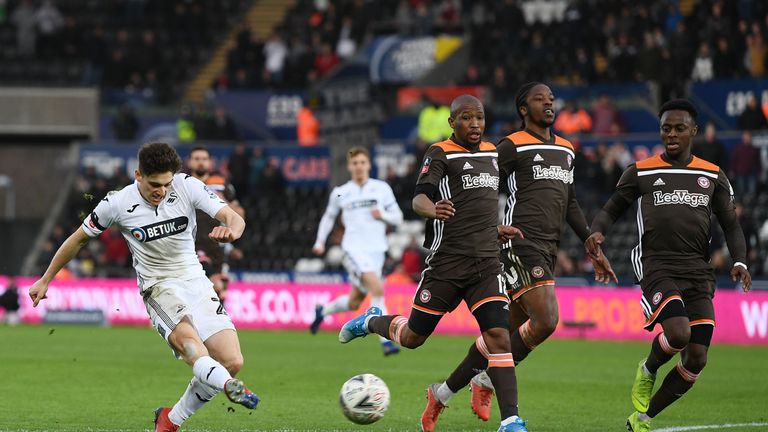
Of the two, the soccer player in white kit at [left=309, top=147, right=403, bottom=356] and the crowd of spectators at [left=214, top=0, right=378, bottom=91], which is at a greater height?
the crowd of spectators at [left=214, top=0, right=378, bottom=91]

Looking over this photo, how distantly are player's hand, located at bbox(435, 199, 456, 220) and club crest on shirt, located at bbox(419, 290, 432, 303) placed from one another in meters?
0.83

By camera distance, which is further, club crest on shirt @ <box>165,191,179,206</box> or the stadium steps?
the stadium steps

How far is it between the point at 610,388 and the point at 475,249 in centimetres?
514

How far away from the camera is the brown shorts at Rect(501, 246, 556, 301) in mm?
10898

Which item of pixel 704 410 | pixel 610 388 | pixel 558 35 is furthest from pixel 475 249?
pixel 558 35

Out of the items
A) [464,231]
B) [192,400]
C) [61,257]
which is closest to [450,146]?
[464,231]

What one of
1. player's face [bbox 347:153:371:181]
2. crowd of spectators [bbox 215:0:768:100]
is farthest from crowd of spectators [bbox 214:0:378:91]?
player's face [bbox 347:153:371:181]

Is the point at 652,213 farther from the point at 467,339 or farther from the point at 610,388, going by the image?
the point at 467,339

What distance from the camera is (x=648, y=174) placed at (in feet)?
35.4

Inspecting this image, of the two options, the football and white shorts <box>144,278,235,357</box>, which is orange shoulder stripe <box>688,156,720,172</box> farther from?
white shorts <box>144,278,235,357</box>

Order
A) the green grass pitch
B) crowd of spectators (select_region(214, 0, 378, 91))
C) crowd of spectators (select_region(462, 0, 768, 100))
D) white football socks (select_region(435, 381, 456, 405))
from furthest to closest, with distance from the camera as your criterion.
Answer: crowd of spectators (select_region(214, 0, 378, 91)) < crowd of spectators (select_region(462, 0, 768, 100)) < the green grass pitch < white football socks (select_region(435, 381, 456, 405))

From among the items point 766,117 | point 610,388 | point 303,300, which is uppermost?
point 766,117

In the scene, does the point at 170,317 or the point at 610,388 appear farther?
the point at 610,388

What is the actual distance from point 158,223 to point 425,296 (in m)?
2.15
